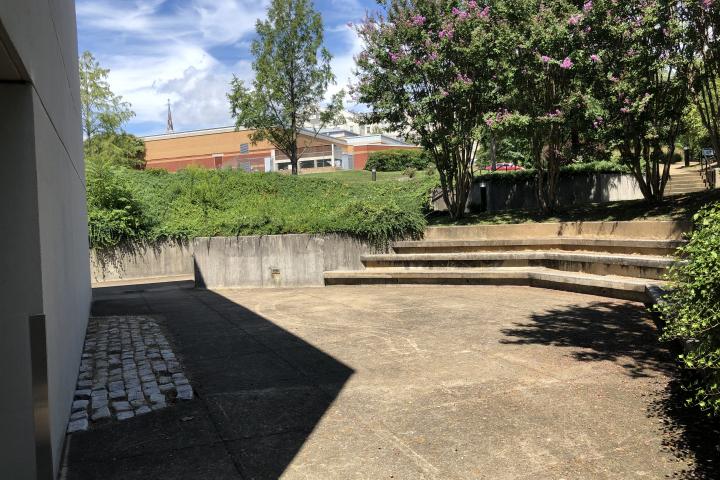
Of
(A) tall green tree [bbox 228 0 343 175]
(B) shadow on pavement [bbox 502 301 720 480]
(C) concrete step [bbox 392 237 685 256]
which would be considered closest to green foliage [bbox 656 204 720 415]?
(B) shadow on pavement [bbox 502 301 720 480]

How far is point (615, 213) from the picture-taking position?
A: 1191 centimetres

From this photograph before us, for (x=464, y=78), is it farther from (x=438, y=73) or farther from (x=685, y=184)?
(x=685, y=184)

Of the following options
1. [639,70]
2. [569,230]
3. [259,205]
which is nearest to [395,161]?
[259,205]

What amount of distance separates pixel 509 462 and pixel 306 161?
56.6 meters

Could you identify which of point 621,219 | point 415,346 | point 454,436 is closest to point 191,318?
point 415,346

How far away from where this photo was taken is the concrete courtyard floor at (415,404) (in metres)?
3.54

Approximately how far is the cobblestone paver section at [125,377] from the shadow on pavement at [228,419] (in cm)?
17

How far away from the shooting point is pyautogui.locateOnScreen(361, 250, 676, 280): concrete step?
28.7 ft

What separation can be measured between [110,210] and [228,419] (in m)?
12.8

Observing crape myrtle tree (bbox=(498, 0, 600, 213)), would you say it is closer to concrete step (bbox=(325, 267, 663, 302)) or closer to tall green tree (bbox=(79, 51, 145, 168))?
concrete step (bbox=(325, 267, 663, 302))

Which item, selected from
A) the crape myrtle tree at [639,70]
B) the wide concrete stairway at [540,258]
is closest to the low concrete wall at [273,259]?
the wide concrete stairway at [540,258]

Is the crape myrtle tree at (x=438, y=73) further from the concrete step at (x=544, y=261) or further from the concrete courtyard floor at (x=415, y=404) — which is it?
the concrete courtyard floor at (x=415, y=404)

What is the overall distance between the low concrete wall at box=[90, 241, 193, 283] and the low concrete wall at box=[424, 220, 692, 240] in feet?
24.6

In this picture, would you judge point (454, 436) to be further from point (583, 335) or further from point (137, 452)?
point (583, 335)
